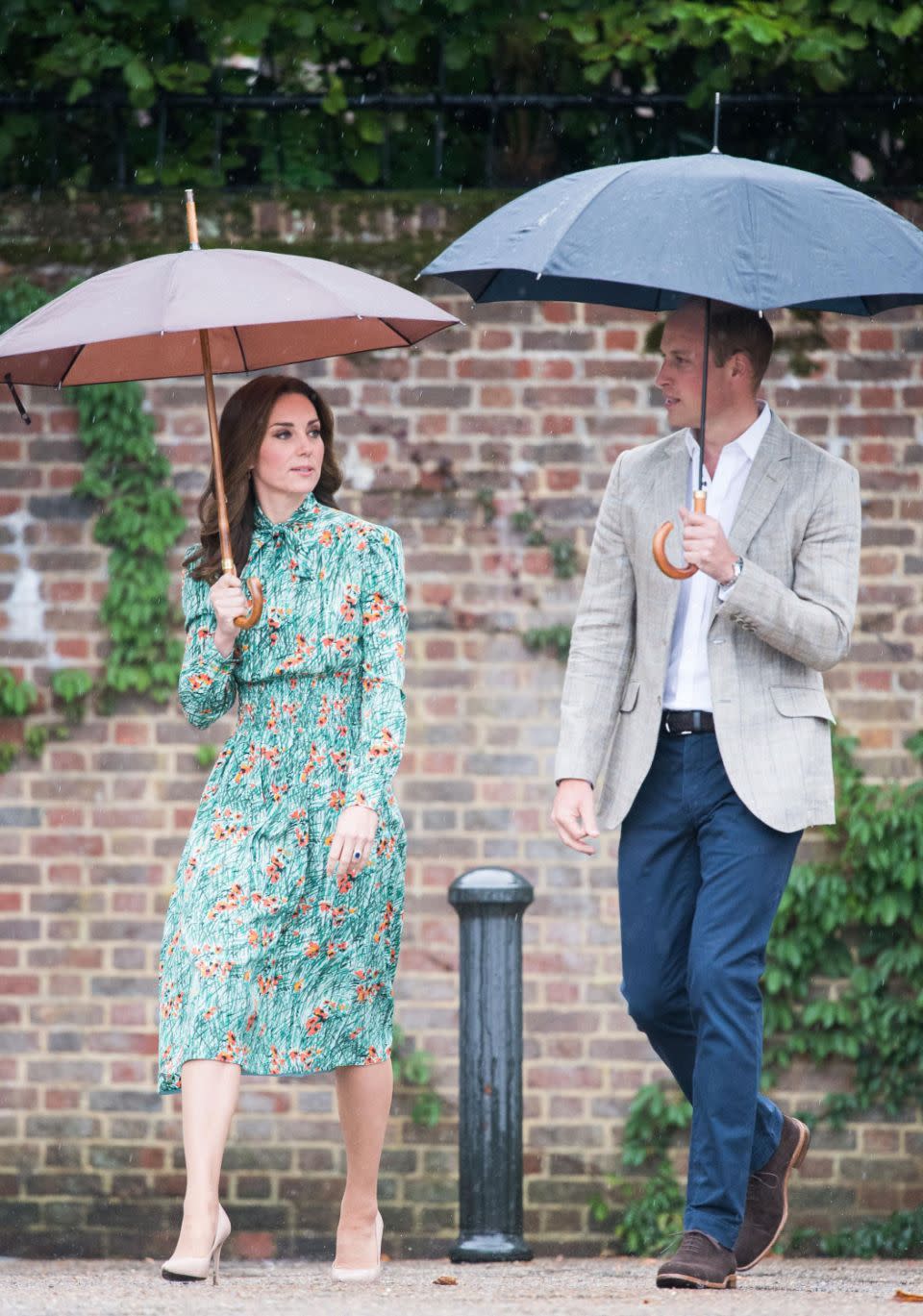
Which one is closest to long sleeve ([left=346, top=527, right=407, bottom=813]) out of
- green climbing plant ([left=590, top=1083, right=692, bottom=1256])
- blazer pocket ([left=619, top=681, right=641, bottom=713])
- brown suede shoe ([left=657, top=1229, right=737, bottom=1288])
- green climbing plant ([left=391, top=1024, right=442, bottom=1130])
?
blazer pocket ([left=619, top=681, right=641, bottom=713])

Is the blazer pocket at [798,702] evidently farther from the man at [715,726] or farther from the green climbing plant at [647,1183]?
the green climbing plant at [647,1183]

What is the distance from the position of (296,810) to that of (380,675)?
1.11ft

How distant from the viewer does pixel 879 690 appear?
20.0ft

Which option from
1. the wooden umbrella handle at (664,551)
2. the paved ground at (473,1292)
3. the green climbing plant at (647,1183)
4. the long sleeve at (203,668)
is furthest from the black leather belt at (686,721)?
the green climbing plant at (647,1183)

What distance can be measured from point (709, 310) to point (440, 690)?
224 centimetres

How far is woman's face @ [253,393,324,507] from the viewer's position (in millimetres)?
4398

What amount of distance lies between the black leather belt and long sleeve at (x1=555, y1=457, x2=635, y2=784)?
0.16 meters

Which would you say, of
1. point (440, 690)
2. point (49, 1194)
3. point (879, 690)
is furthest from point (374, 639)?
point (49, 1194)

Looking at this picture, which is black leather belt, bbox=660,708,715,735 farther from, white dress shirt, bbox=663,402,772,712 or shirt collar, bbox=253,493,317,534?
shirt collar, bbox=253,493,317,534

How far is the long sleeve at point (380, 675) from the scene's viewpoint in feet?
13.9

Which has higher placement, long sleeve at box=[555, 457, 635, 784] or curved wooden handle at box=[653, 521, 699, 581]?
curved wooden handle at box=[653, 521, 699, 581]

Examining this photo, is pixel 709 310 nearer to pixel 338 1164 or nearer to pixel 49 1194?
pixel 338 1164

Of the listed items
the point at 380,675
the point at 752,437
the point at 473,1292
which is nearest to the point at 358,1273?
the point at 473,1292

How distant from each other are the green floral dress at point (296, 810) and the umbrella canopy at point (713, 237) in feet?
2.40
